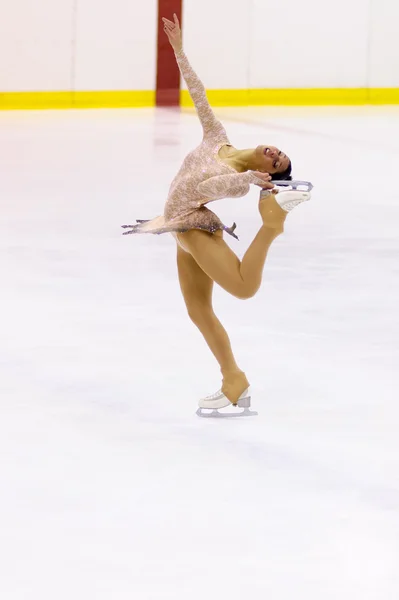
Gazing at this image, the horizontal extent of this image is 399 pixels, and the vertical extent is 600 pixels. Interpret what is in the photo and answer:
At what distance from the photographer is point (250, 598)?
3041 mm

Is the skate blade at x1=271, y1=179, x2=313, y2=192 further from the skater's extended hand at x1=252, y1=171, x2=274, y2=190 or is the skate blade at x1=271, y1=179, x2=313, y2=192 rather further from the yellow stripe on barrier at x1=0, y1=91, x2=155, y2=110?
the yellow stripe on barrier at x1=0, y1=91, x2=155, y2=110

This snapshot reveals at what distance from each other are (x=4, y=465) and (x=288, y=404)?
1182 millimetres

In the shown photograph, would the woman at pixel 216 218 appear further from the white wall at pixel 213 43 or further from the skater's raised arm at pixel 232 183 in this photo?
the white wall at pixel 213 43

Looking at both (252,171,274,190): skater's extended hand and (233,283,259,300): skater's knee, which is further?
(233,283,259,300): skater's knee

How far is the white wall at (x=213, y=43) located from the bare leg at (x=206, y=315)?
9055 millimetres

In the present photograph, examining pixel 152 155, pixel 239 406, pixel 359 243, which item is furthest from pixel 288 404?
pixel 152 155

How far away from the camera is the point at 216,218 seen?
4.22 metres

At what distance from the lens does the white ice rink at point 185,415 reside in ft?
10.6

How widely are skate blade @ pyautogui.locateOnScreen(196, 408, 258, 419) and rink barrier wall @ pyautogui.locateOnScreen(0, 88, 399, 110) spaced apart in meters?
9.22

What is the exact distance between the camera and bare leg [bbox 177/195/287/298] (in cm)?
410

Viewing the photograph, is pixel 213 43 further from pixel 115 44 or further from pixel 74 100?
pixel 74 100

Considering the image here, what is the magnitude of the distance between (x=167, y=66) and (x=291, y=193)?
1016 cm

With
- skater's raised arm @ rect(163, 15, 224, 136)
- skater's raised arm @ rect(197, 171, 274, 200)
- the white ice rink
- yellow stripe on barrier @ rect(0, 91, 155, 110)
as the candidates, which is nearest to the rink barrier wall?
yellow stripe on barrier @ rect(0, 91, 155, 110)

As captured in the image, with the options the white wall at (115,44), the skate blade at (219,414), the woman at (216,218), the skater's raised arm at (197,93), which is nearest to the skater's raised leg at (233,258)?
the woman at (216,218)
